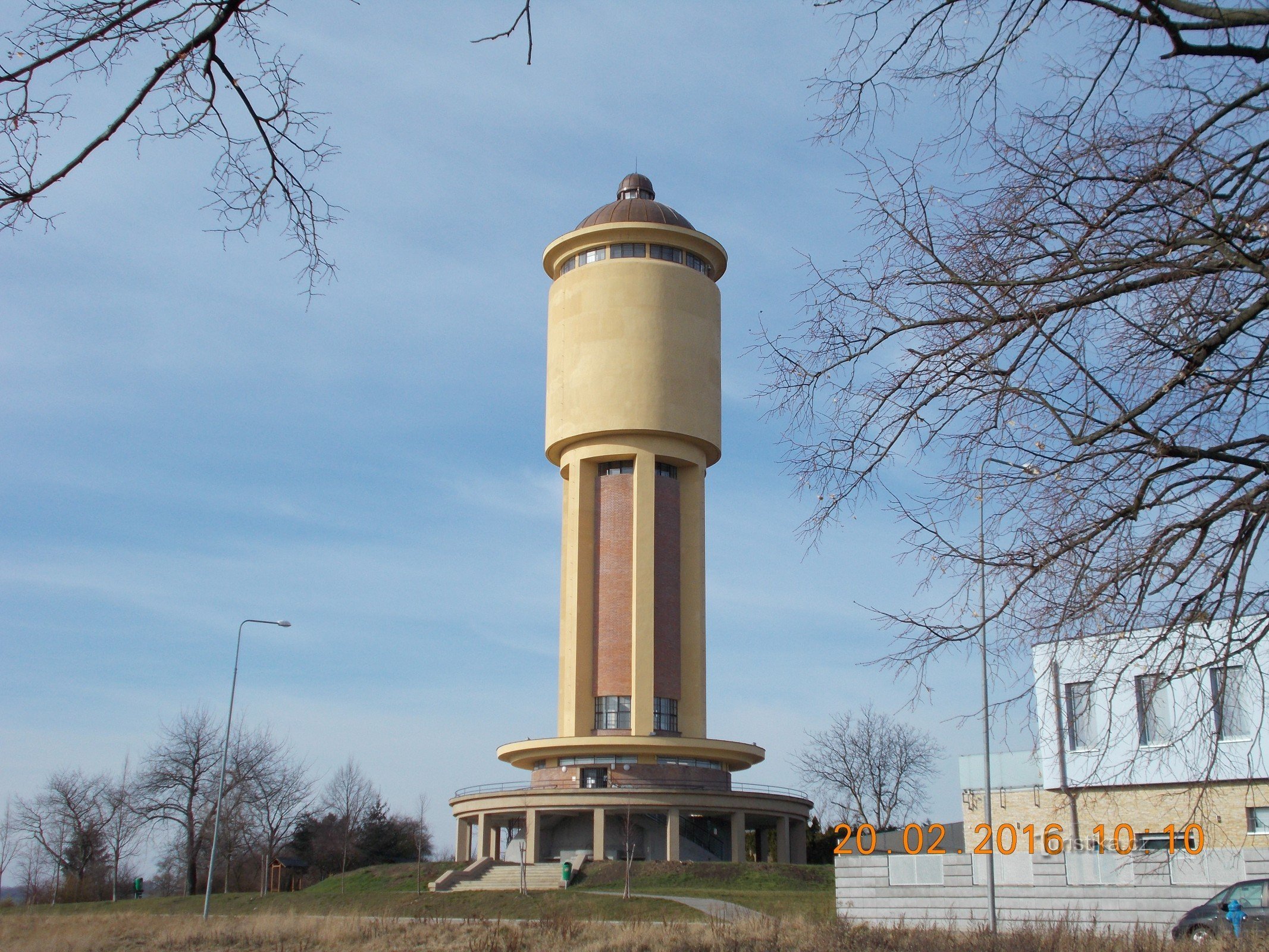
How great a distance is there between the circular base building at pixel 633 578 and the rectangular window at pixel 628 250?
59mm

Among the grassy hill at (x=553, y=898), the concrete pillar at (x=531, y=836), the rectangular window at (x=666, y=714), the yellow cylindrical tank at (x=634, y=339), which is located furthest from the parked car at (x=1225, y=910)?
the yellow cylindrical tank at (x=634, y=339)

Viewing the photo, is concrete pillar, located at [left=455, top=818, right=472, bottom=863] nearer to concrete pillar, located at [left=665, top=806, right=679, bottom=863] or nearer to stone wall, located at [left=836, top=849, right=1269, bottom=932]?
concrete pillar, located at [left=665, top=806, right=679, bottom=863]

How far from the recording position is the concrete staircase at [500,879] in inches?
1719

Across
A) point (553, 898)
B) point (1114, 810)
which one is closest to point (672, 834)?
point (553, 898)

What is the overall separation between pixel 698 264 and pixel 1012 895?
39356 millimetres

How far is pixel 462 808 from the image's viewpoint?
172 ft

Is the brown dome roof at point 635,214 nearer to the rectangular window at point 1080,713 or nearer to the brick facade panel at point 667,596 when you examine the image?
the brick facade panel at point 667,596

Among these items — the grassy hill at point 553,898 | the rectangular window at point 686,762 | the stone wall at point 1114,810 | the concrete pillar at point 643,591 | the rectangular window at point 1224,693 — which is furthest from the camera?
the concrete pillar at point 643,591

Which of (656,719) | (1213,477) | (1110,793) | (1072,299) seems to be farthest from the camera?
(656,719)

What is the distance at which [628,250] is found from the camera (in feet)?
185

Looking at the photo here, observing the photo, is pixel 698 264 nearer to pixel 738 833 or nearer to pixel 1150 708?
pixel 738 833

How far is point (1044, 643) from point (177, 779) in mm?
59735

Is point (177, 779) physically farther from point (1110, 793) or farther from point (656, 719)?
point (1110, 793)

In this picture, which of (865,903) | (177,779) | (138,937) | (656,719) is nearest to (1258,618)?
(865,903)
